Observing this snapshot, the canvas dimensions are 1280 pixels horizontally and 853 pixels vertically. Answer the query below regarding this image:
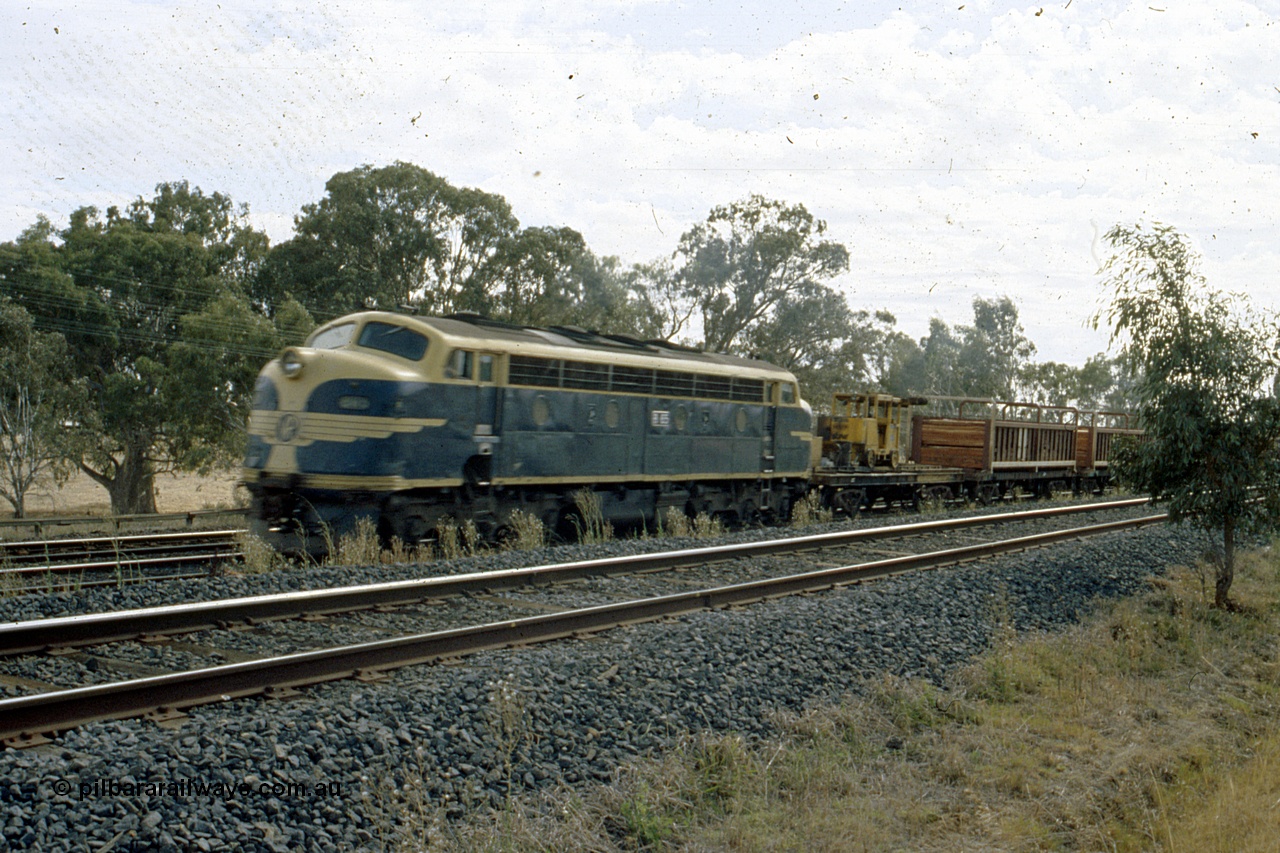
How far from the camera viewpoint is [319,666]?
6.19 m

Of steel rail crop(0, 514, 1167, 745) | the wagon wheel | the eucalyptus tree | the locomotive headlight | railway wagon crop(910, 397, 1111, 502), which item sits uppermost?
the eucalyptus tree

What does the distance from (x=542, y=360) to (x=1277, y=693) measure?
9154 millimetres

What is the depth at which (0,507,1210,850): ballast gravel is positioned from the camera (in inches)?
164

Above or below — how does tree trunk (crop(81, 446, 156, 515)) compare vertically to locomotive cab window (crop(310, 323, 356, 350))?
below

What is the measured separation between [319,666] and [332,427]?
19.6 ft

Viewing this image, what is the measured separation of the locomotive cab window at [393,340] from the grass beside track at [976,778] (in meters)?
7.55

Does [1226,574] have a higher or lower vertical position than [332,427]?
lower

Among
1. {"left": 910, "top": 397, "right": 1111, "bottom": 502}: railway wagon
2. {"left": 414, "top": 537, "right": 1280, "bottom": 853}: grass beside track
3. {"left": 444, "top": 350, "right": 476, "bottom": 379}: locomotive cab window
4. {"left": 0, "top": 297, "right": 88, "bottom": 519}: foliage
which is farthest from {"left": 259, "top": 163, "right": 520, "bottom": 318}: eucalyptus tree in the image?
{"left": 414, "top": 537, "right": 1280, "bottom": 853}: grass beside track

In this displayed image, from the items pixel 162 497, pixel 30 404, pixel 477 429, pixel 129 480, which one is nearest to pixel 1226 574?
pixel 477 429

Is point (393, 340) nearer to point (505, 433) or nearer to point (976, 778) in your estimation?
point (505, 433)

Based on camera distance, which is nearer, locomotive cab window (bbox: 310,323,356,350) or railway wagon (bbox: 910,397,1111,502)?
locomotive cab window (bbox: 310,323,356,350)

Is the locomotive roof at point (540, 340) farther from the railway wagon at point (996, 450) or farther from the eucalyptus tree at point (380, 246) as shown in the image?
the eucalyptus tree at point (380, 246)

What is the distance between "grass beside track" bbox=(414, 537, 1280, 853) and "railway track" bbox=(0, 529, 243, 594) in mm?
6693

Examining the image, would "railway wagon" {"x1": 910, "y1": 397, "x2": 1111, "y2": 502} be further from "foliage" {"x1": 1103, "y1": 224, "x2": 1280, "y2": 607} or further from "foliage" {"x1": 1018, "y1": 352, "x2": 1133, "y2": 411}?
"foliage" {"x1": 1018, "y1": 352, "x2": 1133, "y2": 411}
